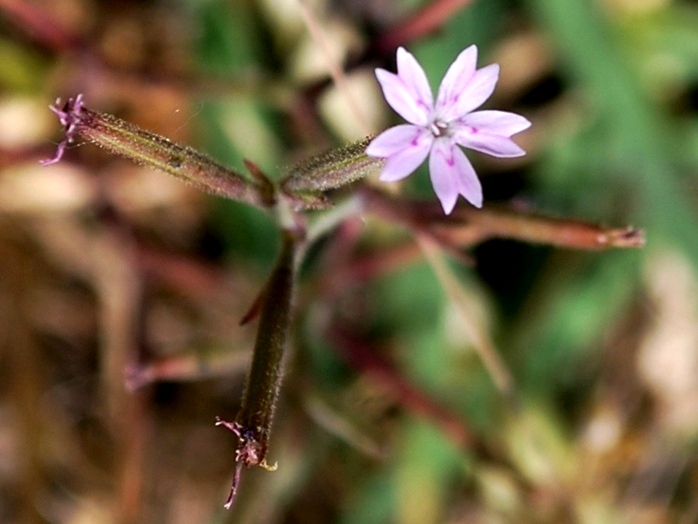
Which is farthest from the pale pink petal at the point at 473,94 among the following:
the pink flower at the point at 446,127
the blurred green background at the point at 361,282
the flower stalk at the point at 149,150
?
the blurred green background at the point at 361,282

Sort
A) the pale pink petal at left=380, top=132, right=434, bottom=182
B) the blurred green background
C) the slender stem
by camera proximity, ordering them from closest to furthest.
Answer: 1. the pale pink petal at left=380, top=132, right=434, bottom=182
2. the slender stem
3. the blurred green background

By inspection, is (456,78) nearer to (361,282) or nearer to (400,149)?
(400,149)

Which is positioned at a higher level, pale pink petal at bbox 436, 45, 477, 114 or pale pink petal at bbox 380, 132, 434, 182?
pale pink petal at bbox 436, 45, 477, 114

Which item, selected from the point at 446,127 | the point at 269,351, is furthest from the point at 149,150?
the point at 446,127

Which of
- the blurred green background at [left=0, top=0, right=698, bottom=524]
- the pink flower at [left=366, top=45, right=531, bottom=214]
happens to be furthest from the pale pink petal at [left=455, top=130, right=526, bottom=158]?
the blurred green background at [left=0, top=0, right=698, bottom=524]

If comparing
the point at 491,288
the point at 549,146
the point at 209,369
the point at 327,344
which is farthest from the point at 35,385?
the point at 549,146

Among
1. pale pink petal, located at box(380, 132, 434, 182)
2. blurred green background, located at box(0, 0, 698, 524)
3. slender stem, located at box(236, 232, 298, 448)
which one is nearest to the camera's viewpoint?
pale pink petal, located at box(380, 132, 434, 182)

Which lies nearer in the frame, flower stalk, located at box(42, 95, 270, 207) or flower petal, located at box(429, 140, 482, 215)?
flower petal, located at box(429, 140, 482, 215)

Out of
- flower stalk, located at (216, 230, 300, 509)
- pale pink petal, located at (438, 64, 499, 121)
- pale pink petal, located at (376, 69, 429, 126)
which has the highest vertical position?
pale pink petal, located at (438, 64, 499, 121)

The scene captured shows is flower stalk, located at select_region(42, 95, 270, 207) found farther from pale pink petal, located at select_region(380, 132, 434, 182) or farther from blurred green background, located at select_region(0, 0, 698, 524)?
blurred green background, located at select_region(0, 0, 698, 524)
